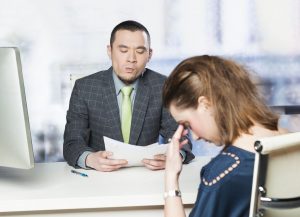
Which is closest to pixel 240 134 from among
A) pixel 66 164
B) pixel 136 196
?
pixel 136 196

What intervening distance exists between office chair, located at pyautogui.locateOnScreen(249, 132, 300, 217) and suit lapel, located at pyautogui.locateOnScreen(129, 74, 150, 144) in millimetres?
1527

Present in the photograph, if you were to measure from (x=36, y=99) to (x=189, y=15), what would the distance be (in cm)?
143

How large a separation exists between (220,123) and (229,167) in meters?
0.15

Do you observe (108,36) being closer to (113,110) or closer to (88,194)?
(113,110)

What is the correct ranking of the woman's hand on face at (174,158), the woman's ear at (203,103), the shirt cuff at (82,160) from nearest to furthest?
the woman's ear at (203,103) → the woman's hand on face at (174,158) → the shirt cuff at (82,160)

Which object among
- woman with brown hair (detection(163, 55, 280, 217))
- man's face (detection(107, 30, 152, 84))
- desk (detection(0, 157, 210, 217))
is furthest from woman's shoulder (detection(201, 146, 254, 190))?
man's face (detection(107, 30, 152, 84))

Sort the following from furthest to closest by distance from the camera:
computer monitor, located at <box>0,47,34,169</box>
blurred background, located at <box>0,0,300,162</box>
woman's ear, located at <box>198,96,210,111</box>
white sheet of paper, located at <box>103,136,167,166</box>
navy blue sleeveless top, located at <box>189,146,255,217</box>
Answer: blurred background, located at <box>0,0,300,162</box>
white sheet of paper, located at <box>103,136,167,166</box>
computer monitor, located at <box>0,47,34,169</box>
woman's ear, located at <box>198,96,210,111</box>
navy blue sleeveless top, located at <box>189,146,255,217</box>

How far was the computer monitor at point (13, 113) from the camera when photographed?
1812mm

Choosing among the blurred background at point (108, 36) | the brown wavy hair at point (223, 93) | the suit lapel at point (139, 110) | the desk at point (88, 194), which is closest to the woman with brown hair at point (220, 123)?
the brown wavy hair at point (223, 93)

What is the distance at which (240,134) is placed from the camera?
153cm

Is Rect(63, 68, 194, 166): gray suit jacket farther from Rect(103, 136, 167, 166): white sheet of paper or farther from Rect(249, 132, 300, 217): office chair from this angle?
Rect(249, 132, 300, 217): office chair

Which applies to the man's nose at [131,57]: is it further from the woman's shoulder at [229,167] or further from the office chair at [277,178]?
the office chair at [277,178]

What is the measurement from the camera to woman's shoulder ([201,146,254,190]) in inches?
56.7

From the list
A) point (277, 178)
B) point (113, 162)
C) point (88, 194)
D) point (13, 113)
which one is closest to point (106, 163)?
point (113, 162)
